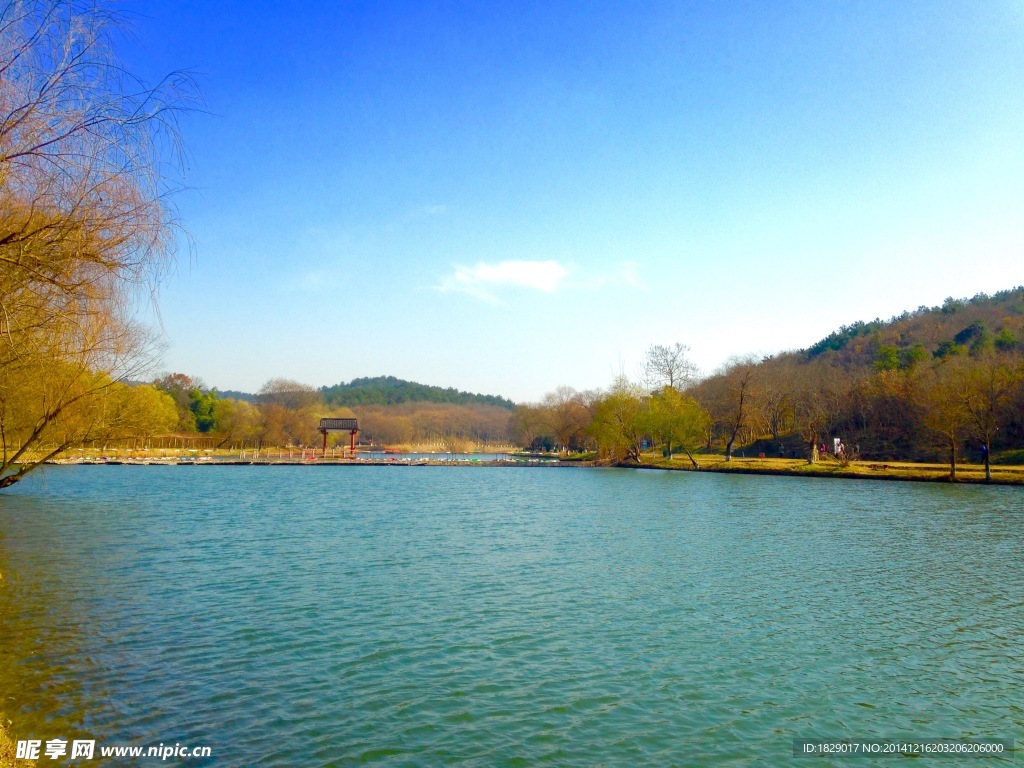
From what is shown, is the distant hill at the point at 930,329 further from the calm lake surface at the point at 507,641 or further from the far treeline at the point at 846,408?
the calm lake surface at the point at 507,641

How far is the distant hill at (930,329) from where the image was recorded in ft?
333

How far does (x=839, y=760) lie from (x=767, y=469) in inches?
2475

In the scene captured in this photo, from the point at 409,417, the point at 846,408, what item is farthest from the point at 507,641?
the point at 409,417

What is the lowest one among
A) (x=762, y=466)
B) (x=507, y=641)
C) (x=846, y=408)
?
(x=507, y=641)

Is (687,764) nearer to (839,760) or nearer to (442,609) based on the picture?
(839,760)

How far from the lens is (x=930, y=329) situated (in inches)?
4988

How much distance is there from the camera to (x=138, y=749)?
803 cm

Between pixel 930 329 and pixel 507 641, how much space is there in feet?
459

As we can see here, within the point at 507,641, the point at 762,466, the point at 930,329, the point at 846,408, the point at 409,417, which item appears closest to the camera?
the point at 507,641

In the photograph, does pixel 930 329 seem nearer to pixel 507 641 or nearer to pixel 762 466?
pixel 762 466

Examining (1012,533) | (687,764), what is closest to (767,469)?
(1012,533)

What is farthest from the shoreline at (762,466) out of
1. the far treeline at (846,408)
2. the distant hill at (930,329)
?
the distant hill at (930,329)

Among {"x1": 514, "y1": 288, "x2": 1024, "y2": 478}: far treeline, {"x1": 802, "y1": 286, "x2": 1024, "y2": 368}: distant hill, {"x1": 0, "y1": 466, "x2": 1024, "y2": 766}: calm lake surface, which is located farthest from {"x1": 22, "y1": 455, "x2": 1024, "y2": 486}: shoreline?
{"x1": 802, "y1": 286, "x2": 1024, "y2": 368}: distant hill

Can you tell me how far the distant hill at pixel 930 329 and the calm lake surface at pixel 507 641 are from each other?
3545 inches
